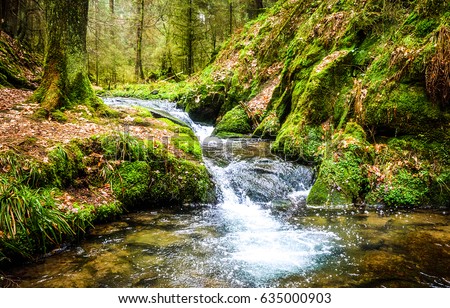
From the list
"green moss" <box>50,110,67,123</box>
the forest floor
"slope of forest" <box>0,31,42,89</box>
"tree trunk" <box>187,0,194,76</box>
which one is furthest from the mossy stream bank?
"tree trunk" <box>187,0,194,76</box>

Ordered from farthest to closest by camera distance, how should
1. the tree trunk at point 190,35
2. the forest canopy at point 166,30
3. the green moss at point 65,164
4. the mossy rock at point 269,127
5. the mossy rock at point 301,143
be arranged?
the tree trunk at point 190,35 < the forest canopy at point 166,30 < the mossy rock at point 269,127 < the mossy rock at point 301,143 < the green moss at point 65,164

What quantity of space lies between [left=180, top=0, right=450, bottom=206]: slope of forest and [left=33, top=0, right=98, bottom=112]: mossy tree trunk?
5.29 meters

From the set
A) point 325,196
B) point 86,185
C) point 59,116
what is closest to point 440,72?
point 325,196

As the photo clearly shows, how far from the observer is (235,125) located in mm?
10727

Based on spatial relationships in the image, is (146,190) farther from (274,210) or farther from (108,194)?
(274,210)

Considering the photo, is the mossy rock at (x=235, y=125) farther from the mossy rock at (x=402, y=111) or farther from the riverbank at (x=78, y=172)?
the mossy rock at (x=402, y=111)

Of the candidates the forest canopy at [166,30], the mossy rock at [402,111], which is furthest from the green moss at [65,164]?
the forest canopy at [166,30]

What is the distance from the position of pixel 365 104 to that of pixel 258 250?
462 centimetres

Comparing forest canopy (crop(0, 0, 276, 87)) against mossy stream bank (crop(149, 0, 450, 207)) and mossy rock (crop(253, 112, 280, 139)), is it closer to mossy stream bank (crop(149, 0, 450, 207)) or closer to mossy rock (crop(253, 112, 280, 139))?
mossy stream bank (crop(149, 0, 450, 207))

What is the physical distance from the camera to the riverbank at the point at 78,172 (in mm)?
3682

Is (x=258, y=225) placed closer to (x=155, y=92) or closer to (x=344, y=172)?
(x=344, y=172)

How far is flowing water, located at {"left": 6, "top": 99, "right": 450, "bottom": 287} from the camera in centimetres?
326

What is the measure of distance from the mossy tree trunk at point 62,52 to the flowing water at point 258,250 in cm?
338

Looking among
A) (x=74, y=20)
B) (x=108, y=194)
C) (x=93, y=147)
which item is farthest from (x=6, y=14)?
(x=108, y=194)
